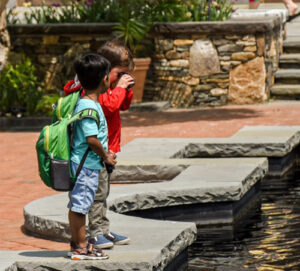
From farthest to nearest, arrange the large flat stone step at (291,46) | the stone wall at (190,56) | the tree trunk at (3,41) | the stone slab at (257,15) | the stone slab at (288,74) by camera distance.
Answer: the large flat stone step at (291,46) < the stone slab at (288,74) < the stone slab at (257,15) < the stone wall at (190,56) < the tree trunk at (3,41)

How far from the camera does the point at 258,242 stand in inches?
268

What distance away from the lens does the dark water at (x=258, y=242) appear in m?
6.25

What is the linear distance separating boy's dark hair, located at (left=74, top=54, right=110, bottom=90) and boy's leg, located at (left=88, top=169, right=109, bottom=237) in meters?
0.56

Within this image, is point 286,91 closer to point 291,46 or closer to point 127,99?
point 291,46

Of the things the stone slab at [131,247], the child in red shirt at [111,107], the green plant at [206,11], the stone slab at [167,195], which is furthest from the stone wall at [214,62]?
the child in red shirt at [111,107]


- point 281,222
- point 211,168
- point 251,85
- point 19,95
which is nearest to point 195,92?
point 251,85

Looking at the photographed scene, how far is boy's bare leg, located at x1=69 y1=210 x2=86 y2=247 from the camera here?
17.4 ft

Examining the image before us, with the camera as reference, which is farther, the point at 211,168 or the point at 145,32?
the point at 145,32

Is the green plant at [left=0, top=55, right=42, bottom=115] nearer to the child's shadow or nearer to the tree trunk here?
the tree trunk

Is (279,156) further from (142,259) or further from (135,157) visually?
(142,259)

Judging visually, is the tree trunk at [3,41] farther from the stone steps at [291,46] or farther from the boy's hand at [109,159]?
the boy's hand at [109,159]

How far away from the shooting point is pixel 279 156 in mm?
9352

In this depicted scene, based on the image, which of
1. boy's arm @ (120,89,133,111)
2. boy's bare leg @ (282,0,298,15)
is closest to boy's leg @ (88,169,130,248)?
boy's arm @ (120,89,133,111)

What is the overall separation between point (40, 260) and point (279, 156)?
4503 mm
